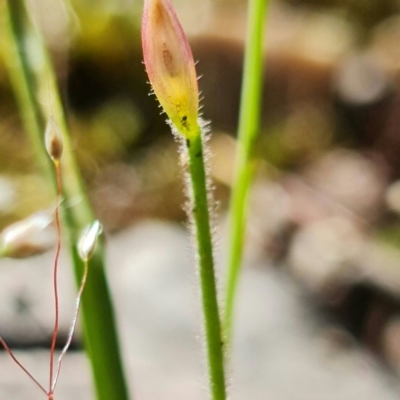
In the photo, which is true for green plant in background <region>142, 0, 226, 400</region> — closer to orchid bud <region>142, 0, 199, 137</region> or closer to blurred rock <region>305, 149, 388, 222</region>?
orchid bud <region>142, 0, 199, 137</region>

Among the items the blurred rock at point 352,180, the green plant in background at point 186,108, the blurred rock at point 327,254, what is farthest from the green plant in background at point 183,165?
the blurred rock at point 352,180

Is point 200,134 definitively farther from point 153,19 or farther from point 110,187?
point 110,187

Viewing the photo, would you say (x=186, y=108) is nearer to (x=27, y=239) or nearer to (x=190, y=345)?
(x=27, y=239)

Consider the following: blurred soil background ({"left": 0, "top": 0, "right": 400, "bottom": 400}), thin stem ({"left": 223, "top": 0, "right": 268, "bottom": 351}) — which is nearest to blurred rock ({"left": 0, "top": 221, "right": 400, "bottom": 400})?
blurred soil background ({"left": 0, "top": 0, "right": 400, "bottom": 400})

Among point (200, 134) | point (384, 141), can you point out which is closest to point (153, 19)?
point (200, 134)

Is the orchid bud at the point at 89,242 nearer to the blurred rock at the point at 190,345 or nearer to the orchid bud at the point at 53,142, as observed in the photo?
the orchid bud at the point at 53,142
